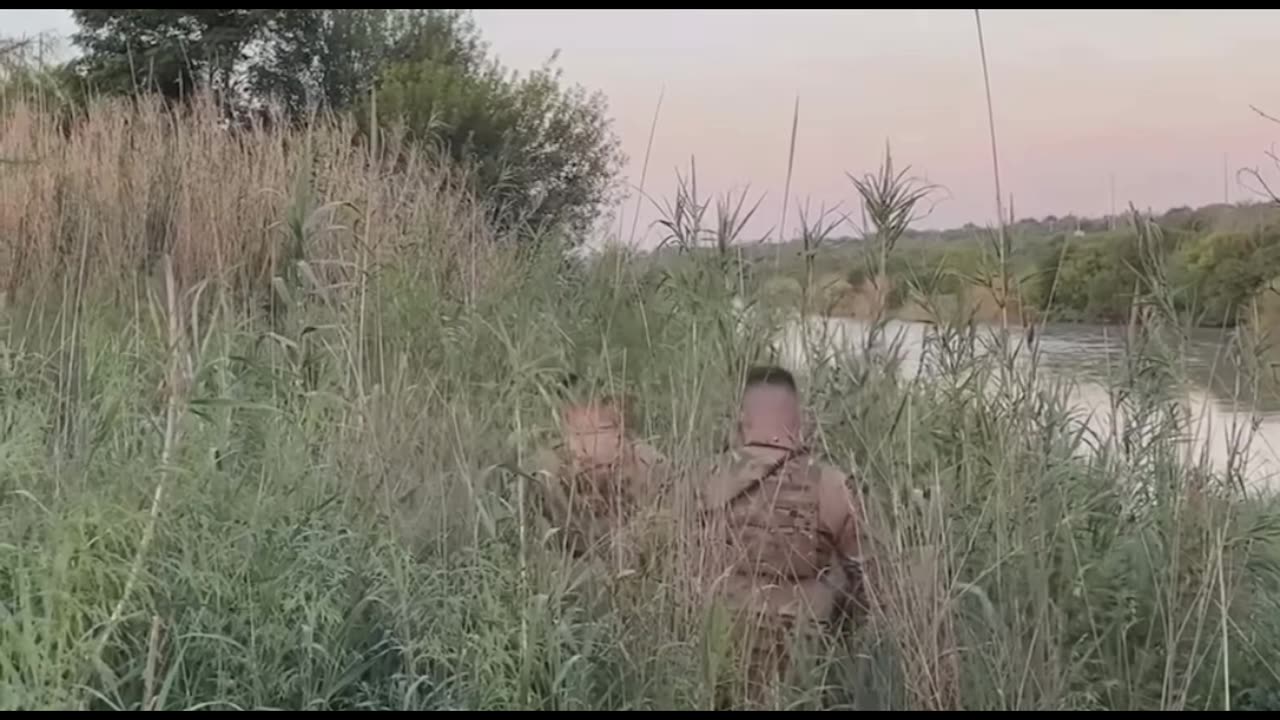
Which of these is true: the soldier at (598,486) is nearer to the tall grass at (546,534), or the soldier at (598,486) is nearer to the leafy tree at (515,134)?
the tall grass at (546,534)

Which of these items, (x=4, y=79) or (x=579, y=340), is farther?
(x=4, y=79)

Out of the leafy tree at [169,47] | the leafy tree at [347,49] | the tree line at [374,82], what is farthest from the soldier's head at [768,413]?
the leafy tree at [347,49]

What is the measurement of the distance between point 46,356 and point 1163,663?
299cm

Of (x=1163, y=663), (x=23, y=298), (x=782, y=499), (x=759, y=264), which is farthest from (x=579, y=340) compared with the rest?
(x=23, y=298)

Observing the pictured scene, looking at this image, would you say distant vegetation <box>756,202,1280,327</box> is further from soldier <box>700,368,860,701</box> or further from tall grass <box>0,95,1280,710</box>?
soldier <box>700,368,860,701</box>

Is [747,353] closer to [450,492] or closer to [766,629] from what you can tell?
[766,629]

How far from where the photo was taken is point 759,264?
7.95 feet

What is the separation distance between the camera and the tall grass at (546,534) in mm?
1951

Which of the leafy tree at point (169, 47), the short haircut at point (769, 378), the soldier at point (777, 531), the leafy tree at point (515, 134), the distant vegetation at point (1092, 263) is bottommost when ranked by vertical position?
the soldier at point (777, 531)

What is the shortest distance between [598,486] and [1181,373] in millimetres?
1183

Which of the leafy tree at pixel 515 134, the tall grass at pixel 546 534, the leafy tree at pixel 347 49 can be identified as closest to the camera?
the tall grass at pixel 546 534

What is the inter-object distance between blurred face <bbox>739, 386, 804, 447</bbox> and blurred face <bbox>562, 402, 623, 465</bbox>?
266mm

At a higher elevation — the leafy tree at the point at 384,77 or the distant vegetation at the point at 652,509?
the leafy tree at the point at 384,77

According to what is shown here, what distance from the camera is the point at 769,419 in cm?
228
